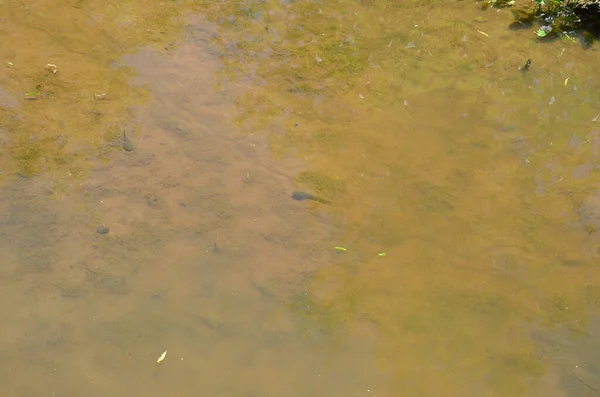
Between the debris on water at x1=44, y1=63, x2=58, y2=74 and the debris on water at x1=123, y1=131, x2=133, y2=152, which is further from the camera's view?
the debris on water at x1=44, y1=63, x2=58, y2=74

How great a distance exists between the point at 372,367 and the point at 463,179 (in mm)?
1556

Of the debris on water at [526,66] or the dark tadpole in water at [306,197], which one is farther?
the debris on water at [526,66]

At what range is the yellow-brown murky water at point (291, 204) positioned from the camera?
290 centimetres

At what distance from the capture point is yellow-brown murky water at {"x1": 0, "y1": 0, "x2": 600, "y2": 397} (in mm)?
2902

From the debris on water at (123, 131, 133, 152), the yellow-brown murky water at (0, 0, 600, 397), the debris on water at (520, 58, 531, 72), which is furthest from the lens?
the debris on water at (520, 58, 531, 72)

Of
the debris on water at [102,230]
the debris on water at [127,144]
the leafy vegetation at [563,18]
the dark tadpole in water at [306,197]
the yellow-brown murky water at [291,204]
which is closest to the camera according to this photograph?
the yellow-brown murky water at [291,204]

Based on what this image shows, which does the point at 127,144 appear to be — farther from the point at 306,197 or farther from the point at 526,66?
the point at 526,66

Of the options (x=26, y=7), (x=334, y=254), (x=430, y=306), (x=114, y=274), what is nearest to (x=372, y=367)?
(x=430, y=306)

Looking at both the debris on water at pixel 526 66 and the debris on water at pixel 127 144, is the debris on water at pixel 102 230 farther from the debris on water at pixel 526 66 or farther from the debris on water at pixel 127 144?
the debris on water at pixel 526 66

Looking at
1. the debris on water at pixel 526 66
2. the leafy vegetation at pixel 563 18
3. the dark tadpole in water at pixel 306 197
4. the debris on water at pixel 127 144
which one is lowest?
the debris on water at pixel 127 144

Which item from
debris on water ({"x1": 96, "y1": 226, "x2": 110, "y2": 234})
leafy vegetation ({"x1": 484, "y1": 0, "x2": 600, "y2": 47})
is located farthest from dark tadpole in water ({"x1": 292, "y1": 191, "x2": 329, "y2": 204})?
leafy vegetation ({"x1": 484, "y1": 0, "x2": 600, "y2": 47})

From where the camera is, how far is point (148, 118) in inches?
158

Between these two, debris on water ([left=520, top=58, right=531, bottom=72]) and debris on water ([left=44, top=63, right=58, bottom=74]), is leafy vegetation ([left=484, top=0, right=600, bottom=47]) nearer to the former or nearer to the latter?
debris on water ([left=520, top=58, right=531, bottom=72])

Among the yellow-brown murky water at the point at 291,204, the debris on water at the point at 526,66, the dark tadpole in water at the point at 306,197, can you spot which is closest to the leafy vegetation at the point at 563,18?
the yellow-brown murky water at the point at 291,204
